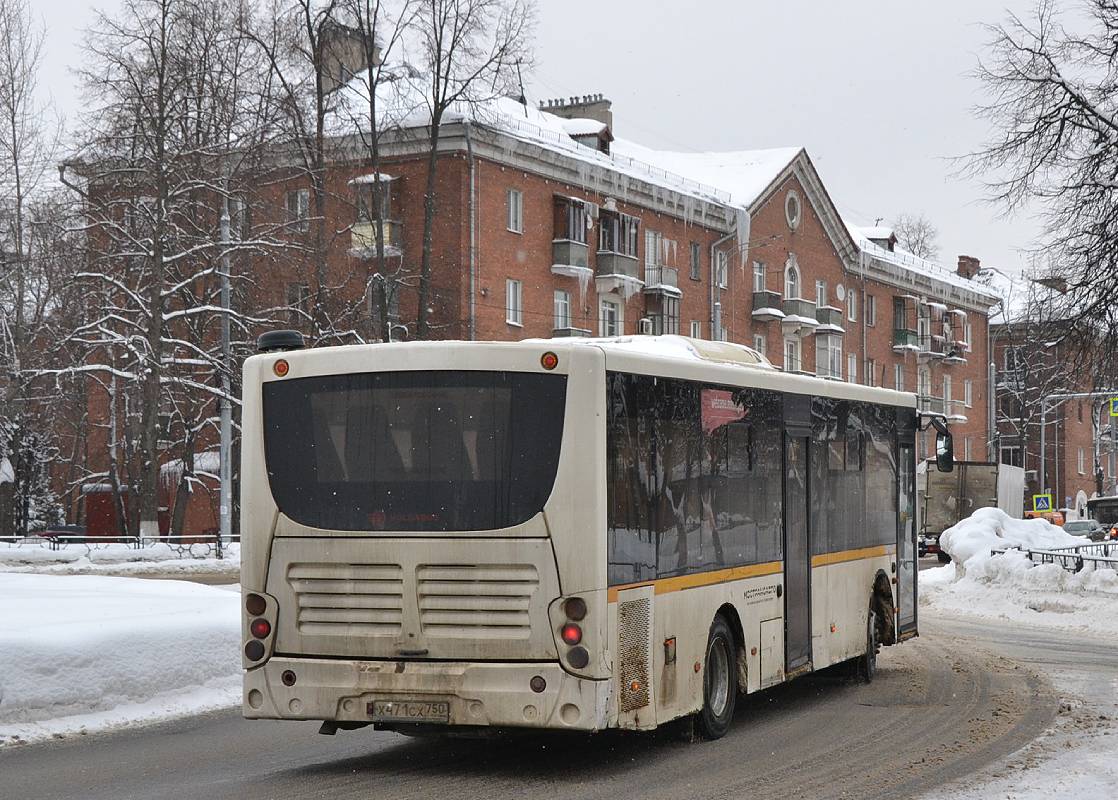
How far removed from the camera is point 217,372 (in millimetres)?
39000

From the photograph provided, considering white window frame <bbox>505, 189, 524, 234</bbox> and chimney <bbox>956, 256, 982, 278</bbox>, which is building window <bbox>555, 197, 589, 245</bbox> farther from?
chimney <bbox>956, 256, 982, 278</bbox>

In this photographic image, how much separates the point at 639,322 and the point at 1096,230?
33.9 m

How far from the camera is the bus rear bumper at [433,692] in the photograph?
973 centimetres

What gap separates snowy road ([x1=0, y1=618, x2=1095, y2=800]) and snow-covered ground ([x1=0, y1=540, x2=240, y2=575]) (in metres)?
24.8

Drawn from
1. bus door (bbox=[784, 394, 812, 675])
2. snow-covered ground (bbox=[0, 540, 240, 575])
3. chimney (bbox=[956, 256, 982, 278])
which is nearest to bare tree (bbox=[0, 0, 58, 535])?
snow-covered ground (bbox=[0, 540, 240, 575])

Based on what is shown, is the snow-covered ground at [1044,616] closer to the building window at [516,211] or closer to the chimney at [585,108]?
the building window at [516,211]

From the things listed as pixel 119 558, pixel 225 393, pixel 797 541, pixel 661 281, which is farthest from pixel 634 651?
pixel 661 281

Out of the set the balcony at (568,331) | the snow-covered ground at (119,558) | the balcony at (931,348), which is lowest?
the snow-covered ground at (119,558)

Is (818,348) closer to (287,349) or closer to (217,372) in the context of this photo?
(217,372)

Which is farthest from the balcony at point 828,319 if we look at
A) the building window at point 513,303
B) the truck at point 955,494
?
the building window at point 513,303

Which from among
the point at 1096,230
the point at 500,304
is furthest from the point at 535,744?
the point at 500,304

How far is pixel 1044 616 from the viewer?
2634 cm

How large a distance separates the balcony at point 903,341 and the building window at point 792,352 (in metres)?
11.4

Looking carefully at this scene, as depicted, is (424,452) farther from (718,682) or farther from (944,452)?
(944,452)
